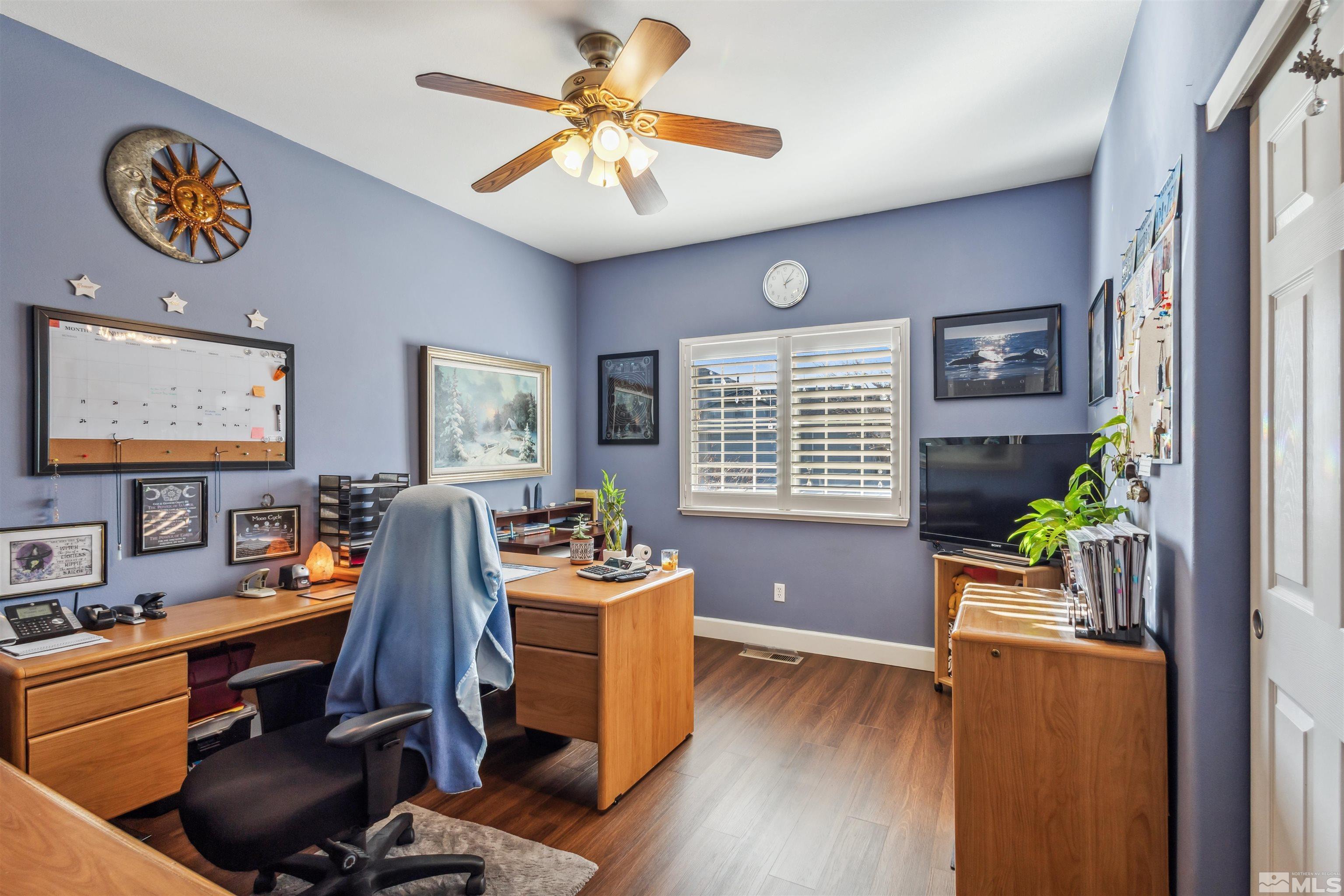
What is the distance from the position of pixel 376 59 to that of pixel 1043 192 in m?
3.34

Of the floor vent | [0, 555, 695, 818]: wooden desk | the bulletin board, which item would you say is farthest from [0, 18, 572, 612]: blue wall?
the bulletin board

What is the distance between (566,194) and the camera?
352 cm

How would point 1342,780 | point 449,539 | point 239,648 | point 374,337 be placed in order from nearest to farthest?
point 1342,780 → point 449,539 → point 239,648 → point 374,337

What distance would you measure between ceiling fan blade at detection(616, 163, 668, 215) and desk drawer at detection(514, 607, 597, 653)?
1.67 m

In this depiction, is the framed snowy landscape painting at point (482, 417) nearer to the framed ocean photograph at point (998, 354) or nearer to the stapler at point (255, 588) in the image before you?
the stapler at point (255, 588)

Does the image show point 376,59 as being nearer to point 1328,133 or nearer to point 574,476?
point 1328,133

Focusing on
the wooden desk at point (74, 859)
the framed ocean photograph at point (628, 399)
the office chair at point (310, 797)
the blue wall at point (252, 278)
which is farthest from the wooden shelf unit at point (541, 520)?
the wooden desk at point (74, 859)

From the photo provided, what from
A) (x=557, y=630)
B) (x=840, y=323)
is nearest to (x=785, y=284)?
(x=840, y=323)

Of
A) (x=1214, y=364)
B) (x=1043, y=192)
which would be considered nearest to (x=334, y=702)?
(x=1214, y=364)

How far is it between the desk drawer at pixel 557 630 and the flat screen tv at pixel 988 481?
6.74 ft

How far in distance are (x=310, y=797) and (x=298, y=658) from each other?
175cm

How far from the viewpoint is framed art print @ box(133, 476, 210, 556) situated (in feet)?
7.88

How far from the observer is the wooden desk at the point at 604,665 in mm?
2271

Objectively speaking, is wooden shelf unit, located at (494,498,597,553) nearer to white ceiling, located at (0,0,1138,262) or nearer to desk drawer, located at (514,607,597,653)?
desk drawer, located at (514,607,597,653)
